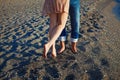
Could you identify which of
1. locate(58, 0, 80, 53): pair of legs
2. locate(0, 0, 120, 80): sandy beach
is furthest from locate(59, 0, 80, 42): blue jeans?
locate(0, 0, 120, 80): sandy beach

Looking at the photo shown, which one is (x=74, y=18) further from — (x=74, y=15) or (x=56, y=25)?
(x=56, y=25)

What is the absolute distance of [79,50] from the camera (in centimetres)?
419

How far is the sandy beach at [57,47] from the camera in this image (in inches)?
137

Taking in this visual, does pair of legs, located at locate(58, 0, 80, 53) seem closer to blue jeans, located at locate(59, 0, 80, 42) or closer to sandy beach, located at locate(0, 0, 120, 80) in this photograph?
blue jeans, located at locate(59, 0, 80, 42)

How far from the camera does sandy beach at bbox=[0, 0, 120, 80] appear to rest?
3486 millimetres

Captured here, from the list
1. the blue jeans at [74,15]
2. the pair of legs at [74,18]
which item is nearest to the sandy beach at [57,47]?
the pair of legs at [74,18]

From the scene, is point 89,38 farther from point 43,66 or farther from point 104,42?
point 43,66

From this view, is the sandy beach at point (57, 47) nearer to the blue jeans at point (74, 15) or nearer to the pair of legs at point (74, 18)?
the pair of legs at point (74, 18)

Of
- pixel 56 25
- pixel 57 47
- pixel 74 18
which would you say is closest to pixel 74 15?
pixel 74 18

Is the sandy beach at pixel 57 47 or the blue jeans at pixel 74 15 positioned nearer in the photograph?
the sandy beach at pixel 57 47

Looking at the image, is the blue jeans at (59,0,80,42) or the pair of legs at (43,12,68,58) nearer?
the pair of legs at (43,12,68,58)

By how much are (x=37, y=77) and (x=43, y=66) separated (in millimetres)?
309

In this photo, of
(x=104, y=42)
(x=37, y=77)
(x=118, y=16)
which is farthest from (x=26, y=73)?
(x=118, y=16)

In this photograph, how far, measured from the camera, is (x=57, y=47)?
4.32 metres
